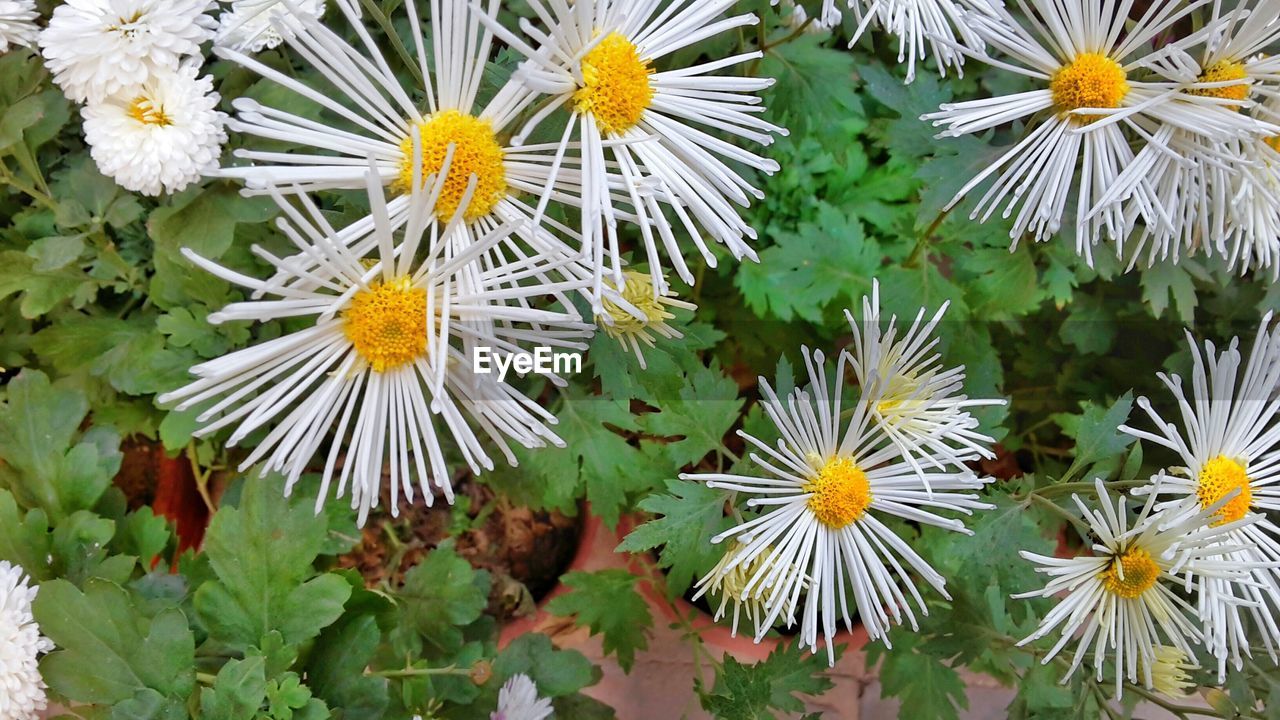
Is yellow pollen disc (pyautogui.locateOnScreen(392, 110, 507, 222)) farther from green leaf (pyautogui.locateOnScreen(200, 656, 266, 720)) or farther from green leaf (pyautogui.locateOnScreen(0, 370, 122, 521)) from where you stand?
green leaf (pyautogui.locateOnScreen(0, 370, 122, 521))

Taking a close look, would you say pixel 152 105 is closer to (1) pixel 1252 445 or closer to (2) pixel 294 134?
(2) pixel 294 134

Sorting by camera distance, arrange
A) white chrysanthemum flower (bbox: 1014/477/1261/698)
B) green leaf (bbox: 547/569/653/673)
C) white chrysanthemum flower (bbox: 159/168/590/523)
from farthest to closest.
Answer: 1. green leaf (bbox: 547/569/653/673)
2. white chrysanthemum flower (bbox: 1014/477/1261/698)
3. white chrysanthemum flower (bbox: 159/168/590/523)

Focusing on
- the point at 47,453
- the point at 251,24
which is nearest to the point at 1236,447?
the point at 251,24

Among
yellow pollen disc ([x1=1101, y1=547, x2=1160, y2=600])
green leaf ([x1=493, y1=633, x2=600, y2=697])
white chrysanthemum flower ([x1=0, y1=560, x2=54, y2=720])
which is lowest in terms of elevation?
white chrysanthemum flower ([x1=0, y1=560, x2=54, y2=720])

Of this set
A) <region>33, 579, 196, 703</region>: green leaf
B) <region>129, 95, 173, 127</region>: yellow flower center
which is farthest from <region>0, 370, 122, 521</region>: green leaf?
<region>129, 95, 173, 127</region>: yellow flower center

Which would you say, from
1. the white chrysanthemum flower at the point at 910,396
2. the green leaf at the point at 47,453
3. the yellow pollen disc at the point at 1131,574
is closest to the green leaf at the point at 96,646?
the green leaf at the point at 47,453

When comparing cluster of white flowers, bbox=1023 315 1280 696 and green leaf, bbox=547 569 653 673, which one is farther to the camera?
green leaf, bbox=547 569 653 673

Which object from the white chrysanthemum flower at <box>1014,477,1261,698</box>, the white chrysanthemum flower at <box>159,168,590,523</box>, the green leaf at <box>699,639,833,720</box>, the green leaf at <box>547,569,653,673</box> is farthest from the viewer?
the green leaf at <box>547,569,653,673</box>

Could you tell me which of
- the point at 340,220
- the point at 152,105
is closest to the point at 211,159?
the point at 152,105
